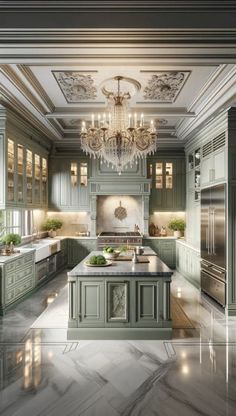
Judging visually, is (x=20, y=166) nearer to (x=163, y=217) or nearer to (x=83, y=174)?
(x=83, y=174)

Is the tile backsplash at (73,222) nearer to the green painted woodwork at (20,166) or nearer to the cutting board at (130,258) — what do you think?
the green painted woodwork at (20,166)

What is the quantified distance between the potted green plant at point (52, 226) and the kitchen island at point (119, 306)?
161 inches

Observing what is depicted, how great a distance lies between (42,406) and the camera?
2291mm

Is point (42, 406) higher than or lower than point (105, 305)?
lower

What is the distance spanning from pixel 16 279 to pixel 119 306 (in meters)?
2.06

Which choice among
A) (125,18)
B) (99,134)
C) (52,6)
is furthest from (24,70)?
(125,18)

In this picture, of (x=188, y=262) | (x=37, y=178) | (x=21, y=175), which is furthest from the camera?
(x=37, y=178)

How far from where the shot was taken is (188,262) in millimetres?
6398

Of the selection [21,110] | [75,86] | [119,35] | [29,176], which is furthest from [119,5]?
[29,176]

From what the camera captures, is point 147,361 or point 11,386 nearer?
point 11,386

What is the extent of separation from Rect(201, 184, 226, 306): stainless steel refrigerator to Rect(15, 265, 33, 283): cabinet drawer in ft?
10.7

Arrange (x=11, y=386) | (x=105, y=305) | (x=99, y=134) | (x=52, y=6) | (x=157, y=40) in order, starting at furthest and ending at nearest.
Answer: (x=99, y=134)
(x=105, y=305)
(x=11, y=386)
(x=157, y=40)
(x=52, y=6)

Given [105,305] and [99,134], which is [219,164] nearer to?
[99,134]

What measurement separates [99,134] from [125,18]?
1.81 metres
